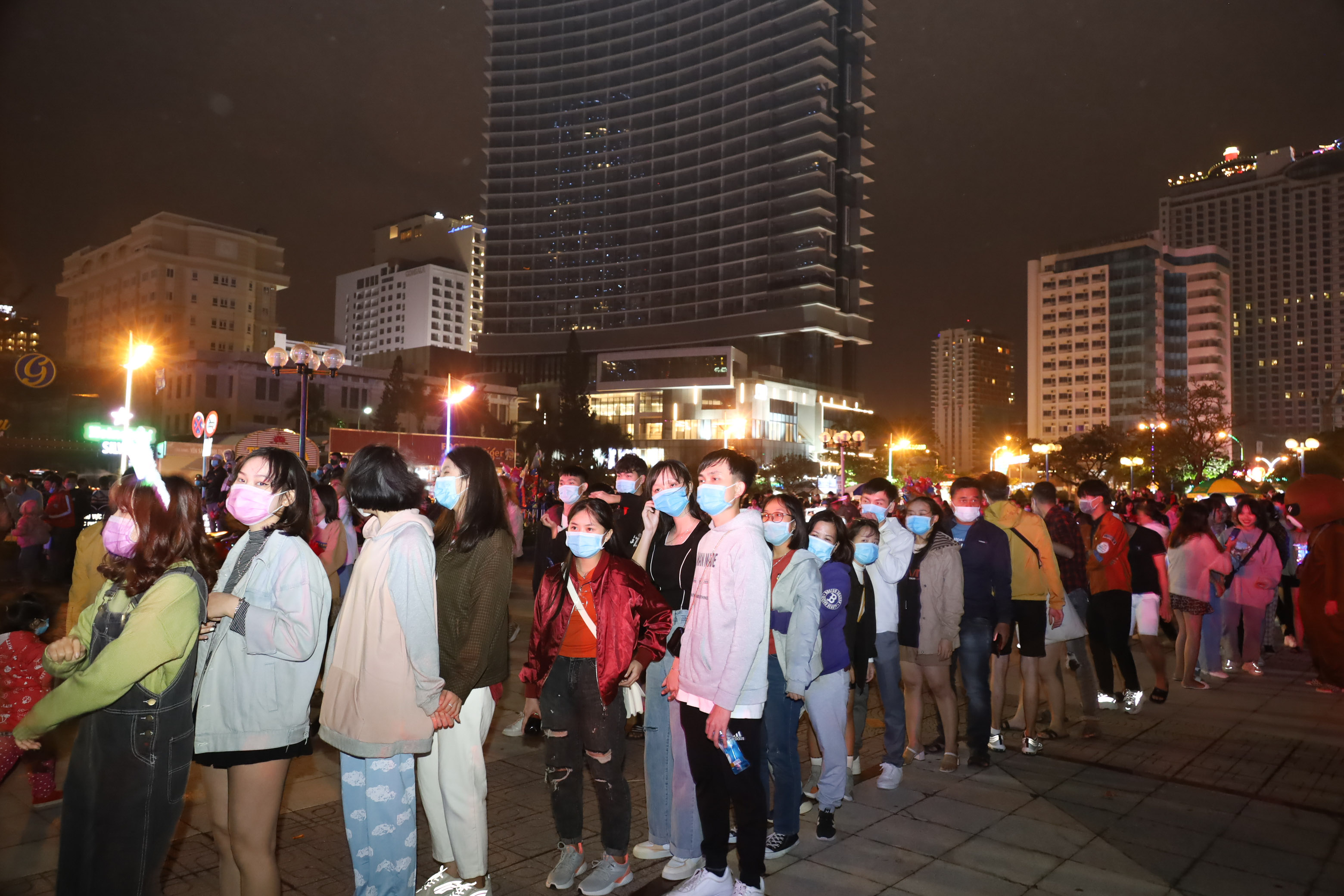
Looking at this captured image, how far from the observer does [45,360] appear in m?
21.3

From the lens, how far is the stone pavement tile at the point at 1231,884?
13.5ft

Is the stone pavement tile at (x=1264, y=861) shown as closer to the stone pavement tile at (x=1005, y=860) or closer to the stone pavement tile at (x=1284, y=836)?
the stone pavement tile at (x=1284, y=836)

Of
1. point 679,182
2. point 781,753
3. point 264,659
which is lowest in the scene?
point 781,753

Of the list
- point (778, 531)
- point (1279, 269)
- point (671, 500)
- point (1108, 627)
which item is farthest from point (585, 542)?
point (1279, 269)

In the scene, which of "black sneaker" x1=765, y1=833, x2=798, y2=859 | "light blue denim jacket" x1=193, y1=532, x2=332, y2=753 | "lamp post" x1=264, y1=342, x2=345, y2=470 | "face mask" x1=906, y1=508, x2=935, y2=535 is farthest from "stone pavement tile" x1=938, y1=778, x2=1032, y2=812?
"lamp post" x1=264, y1=342, x2=345, y2=470

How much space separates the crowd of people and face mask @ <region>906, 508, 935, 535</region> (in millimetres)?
194

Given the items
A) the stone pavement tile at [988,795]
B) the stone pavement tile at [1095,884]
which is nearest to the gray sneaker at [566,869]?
the stone pavement tile at [1095,884]

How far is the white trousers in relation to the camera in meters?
3.82

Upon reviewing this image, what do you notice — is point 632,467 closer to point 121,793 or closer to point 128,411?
point 121,793

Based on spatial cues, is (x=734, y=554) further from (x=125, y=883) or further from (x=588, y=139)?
(x=588, y=139)

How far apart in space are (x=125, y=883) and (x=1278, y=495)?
59.7 ft

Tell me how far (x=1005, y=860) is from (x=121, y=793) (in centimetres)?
417

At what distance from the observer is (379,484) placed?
3.53 m

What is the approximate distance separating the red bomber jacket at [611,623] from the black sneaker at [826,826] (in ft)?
4.77
